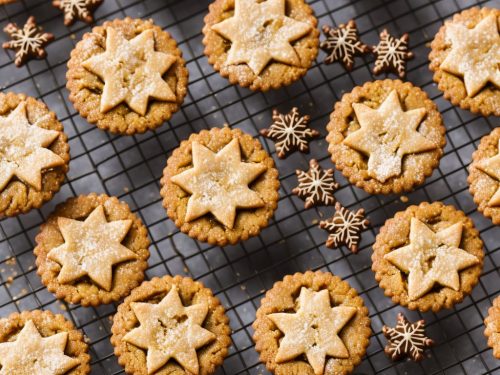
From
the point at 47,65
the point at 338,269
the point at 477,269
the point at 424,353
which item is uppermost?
the point at 47,65

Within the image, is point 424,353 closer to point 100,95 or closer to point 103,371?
point 103,371

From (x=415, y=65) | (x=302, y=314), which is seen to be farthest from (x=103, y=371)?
(x=415, y=65)

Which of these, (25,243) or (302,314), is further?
(25,243)

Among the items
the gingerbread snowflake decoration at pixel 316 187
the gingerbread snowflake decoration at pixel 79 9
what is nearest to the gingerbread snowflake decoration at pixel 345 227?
the gingerbread snowflake decoration at pixel 316 187

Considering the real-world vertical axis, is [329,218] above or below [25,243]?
below

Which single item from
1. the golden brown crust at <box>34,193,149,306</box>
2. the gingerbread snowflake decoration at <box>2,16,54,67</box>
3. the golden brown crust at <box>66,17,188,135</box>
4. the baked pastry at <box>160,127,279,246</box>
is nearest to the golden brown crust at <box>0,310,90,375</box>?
the golden brown crust at <box>34,193,149,306</box>

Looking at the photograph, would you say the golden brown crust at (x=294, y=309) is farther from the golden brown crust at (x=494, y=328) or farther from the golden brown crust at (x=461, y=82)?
the golden brown crust at (x=461, y=82)
